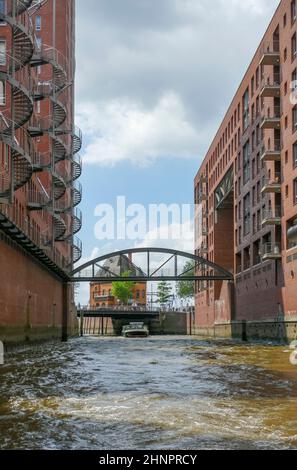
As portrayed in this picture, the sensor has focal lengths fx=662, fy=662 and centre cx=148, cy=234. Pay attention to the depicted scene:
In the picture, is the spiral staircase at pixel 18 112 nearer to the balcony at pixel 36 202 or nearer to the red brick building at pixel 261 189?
the balcony at pixel 36 202

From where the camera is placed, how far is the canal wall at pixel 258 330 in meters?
45.8

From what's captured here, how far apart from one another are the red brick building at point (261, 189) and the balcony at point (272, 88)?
0.08m

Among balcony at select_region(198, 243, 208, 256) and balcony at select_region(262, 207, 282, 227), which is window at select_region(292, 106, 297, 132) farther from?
balcony at select_region(198, 243, 208, 256)

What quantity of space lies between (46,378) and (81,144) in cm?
4325

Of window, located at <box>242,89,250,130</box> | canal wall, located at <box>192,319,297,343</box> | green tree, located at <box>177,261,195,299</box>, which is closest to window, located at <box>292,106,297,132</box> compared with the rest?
canal wall, located at <box>192,319,297,343</box>

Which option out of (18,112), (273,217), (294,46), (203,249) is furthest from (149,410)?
(203,249)

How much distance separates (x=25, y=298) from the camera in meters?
42.4

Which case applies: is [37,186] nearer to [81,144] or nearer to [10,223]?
[81,144]

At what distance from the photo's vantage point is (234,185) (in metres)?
72.1

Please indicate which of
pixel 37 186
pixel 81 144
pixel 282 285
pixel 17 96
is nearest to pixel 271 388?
pixel 17 96

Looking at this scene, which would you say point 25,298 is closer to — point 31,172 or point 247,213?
point 31,172

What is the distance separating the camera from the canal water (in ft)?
34.0

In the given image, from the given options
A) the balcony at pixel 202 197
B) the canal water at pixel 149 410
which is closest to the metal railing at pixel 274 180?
the canal water at pixel 149 410

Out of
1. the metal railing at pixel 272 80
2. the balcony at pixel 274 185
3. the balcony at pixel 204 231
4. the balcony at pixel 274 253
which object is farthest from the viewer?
the balcony at pixel 204 231
